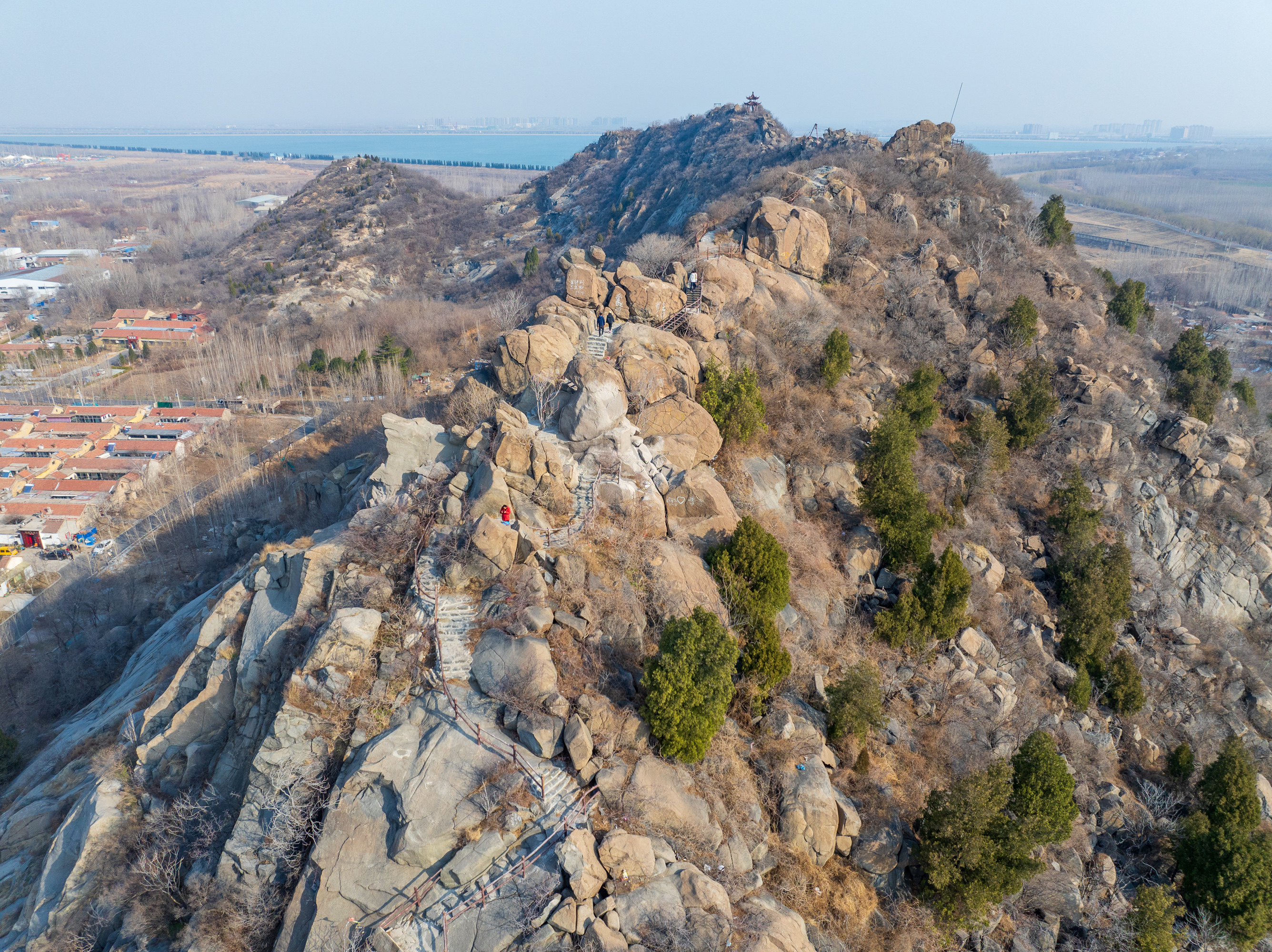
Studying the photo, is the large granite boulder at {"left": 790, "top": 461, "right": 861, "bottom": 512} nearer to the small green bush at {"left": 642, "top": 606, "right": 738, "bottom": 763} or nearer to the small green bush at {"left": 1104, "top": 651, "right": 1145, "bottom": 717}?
the small green bush at {"left": 1104, "top": 651, "right": 1145, "bottom": 717}

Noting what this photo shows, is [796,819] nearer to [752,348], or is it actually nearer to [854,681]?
[854,681]

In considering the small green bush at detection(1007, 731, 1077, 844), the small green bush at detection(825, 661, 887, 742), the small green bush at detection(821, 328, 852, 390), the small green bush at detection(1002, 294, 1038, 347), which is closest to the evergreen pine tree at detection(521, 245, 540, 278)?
the small green bush at detection(821, 328, 852, 390)

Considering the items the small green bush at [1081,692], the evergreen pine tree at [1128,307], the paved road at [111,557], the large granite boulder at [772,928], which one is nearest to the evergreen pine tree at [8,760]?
the paved road at [111,557]

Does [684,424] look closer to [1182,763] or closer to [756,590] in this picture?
[756,590]

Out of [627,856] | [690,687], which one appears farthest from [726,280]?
[627,856]

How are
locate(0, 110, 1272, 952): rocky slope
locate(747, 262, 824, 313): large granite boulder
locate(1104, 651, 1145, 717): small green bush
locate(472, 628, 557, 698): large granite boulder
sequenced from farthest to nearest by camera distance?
locate(747, 262, 824, 313): large granite boulder, locate(1104, 651, 1145, 717): small green bush, locate(472, 628, 557, 698): large granite boulder, locate(0, 110, 1272, 952): rocky slope

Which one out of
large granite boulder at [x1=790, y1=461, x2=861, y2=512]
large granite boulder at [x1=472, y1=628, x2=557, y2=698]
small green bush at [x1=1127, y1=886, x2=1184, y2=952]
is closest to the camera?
large granite boulder at [x1=472, y1=628, x2=557, y2=698]

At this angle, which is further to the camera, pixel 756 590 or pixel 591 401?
pixel 591 401
